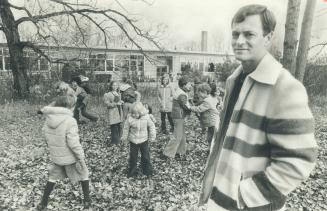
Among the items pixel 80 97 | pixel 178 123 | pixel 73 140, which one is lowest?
pixel 178 123

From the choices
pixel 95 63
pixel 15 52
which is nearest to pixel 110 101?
pixel 15 52

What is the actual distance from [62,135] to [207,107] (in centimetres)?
388

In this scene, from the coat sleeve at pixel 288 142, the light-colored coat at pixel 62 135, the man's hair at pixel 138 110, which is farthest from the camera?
the man's hair at pixel 138 110

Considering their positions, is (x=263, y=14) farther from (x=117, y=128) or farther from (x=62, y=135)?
(x=117, y=128)

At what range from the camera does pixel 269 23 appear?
1.86 metres

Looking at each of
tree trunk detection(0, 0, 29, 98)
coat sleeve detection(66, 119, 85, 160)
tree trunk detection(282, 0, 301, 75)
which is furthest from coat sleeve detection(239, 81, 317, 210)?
tree trunk detection(0, 0, 29, 98)

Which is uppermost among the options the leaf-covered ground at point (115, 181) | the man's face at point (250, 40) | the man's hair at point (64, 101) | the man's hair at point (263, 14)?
the man's hair at point (263, 14)

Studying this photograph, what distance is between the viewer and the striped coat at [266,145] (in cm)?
163

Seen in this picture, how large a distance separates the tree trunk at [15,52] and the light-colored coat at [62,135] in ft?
49.0

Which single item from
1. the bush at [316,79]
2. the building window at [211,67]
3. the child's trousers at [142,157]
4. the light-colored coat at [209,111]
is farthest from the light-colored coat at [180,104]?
the building window at [211,67]

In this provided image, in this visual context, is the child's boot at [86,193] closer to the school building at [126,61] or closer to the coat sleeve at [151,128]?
the coat sleeve at [151,128]

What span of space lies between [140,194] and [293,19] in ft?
13.9

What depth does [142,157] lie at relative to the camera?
21.2 ft

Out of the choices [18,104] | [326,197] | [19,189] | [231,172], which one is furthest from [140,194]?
[18,104]
